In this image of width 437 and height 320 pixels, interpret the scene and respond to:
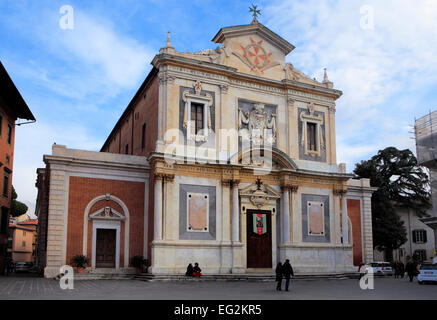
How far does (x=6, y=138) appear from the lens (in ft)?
104

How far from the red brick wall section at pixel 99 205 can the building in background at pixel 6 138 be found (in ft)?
27.6

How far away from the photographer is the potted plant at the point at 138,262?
25.3 metres

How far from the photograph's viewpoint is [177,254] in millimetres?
24906

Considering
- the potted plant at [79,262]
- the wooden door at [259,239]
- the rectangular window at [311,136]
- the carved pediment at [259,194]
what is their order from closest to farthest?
the potted plant at [79,262] → the wooden door at [259,239] → the carved pediment at [259,194] → the rectangular window at [311,136]

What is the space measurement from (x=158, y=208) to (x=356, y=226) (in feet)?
52.4

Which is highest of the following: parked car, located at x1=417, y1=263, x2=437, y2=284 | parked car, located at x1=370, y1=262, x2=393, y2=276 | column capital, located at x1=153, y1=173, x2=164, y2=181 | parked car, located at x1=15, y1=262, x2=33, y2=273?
column capital, located at x1=153, y1=173, x2=164, y2=181

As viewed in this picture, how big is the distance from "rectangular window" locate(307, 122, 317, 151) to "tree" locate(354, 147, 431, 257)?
52.2 ft

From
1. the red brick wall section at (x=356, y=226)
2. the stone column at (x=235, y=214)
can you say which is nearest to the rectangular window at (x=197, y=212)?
the stone column at (x=235, y=214)

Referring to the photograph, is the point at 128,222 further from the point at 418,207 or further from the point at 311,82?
the point at 418,207

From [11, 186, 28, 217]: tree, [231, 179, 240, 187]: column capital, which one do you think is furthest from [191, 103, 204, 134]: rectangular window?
[11, 186, 28, 217]: tree

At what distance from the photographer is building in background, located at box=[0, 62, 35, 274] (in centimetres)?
3025

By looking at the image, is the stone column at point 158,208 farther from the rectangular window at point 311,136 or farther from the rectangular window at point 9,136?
the rectangular window at point 9,136

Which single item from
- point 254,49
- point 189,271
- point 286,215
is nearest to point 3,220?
point 189,271

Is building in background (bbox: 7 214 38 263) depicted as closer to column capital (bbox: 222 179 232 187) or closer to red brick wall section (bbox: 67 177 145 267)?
red brick wall section (bbox: 67 177 145 267)
